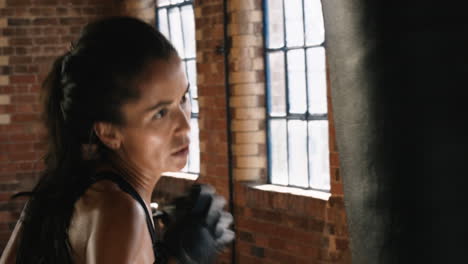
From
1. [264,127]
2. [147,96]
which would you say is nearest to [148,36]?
[147,96]

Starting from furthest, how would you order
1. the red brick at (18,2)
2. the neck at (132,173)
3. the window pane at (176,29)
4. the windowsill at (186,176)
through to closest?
the red brick at (18,2), the window pane at (176,29), the windowsill at (186,176), the neck at (132,173)

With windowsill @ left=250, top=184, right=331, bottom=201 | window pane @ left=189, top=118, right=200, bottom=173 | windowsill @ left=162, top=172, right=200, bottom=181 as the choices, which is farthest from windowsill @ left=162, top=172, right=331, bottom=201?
window pane @ left=189, top=118, right=200, bottom=173

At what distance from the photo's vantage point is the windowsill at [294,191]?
472cm

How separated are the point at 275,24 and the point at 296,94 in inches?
19.8

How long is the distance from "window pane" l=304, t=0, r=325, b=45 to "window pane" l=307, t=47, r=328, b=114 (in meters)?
0.06

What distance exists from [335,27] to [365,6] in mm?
53

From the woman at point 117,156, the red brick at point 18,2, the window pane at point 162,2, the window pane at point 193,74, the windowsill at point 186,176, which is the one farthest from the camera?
the red brick at point 18,2

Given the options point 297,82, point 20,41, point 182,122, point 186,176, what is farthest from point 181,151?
point 20,41

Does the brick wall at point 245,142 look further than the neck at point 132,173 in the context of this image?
Yes

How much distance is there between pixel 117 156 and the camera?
1.39 meters

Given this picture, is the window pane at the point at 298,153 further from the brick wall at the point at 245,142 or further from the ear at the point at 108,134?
the ear at the point at 108,134

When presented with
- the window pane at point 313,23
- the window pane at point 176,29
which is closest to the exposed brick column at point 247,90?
the window pane at point 313,23

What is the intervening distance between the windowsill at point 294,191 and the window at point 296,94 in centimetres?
7

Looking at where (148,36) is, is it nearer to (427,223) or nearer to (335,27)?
(335,27)
